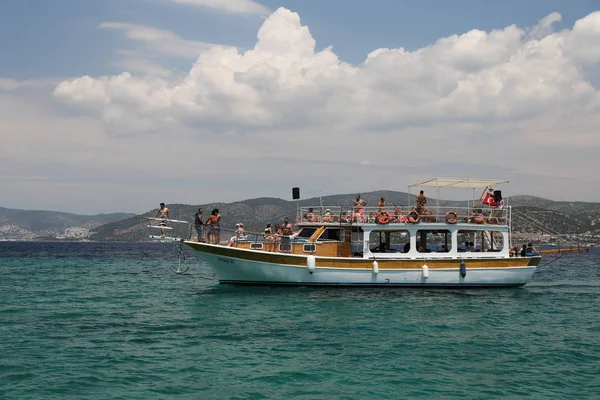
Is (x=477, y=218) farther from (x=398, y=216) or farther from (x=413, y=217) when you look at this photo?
(x=398, y=216)

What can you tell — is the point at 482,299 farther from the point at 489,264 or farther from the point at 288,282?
the point at 288,282

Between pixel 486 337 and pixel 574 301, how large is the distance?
458 inches

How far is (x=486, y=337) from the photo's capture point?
17.5 metres

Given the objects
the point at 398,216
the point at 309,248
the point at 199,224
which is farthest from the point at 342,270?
the point at 199,224

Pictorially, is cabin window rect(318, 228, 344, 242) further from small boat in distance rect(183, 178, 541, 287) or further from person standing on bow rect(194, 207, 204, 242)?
person standing on bow rect(194, 207, 204, 242)

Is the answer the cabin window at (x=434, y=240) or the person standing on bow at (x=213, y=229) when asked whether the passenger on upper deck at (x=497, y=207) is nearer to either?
the cabin window at (x=434, y=240)

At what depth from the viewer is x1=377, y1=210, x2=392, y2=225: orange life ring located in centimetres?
2750

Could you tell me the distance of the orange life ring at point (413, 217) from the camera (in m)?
27.6

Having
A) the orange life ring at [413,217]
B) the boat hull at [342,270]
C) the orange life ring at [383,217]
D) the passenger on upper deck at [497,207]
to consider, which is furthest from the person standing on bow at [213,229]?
the passenger on upper deck at [497,207]

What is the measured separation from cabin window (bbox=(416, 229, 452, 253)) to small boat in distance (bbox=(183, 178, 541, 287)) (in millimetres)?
53

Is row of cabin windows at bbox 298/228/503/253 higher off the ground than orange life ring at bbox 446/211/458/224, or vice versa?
orange life ring at bbox 446/211/458/224

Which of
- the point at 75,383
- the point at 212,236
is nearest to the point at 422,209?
the point at 212,236

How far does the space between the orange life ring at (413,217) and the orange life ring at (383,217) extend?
99 cm

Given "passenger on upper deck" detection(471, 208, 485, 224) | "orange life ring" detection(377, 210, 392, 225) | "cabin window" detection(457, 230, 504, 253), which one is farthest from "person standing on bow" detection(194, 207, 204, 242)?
"passenger on upper deck" detection(471, 208, 485, 224)
